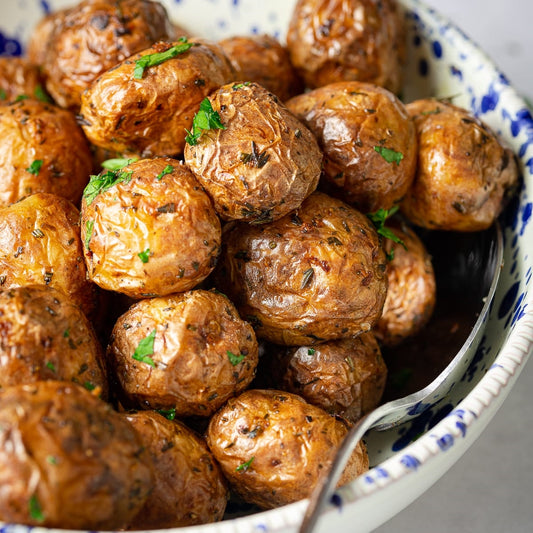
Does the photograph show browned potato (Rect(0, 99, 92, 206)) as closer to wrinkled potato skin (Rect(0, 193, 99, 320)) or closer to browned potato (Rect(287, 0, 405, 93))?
wrinkled potato skin (Rect(0, 193, 99, 320))

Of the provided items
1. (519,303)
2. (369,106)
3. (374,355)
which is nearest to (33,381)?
(374,355)

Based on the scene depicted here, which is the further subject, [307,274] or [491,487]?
[491,487]

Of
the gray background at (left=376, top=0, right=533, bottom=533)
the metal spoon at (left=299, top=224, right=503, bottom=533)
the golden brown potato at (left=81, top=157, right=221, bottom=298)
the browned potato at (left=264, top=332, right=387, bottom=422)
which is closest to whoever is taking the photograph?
the metal spoon at (left=299, top=224, right=503, bottom=533)

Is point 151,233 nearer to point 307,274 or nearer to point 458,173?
point 307,274

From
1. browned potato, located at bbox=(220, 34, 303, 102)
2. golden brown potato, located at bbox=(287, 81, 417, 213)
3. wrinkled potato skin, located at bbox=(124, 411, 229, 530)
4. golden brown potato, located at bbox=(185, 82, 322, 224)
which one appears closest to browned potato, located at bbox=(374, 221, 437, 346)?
golden brown potato, located at bbox=(287, 81, 417, 213)

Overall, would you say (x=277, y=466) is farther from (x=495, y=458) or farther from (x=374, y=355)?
(x=495, y=458)

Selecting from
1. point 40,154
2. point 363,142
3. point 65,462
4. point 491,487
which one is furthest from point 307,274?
point 491,487
